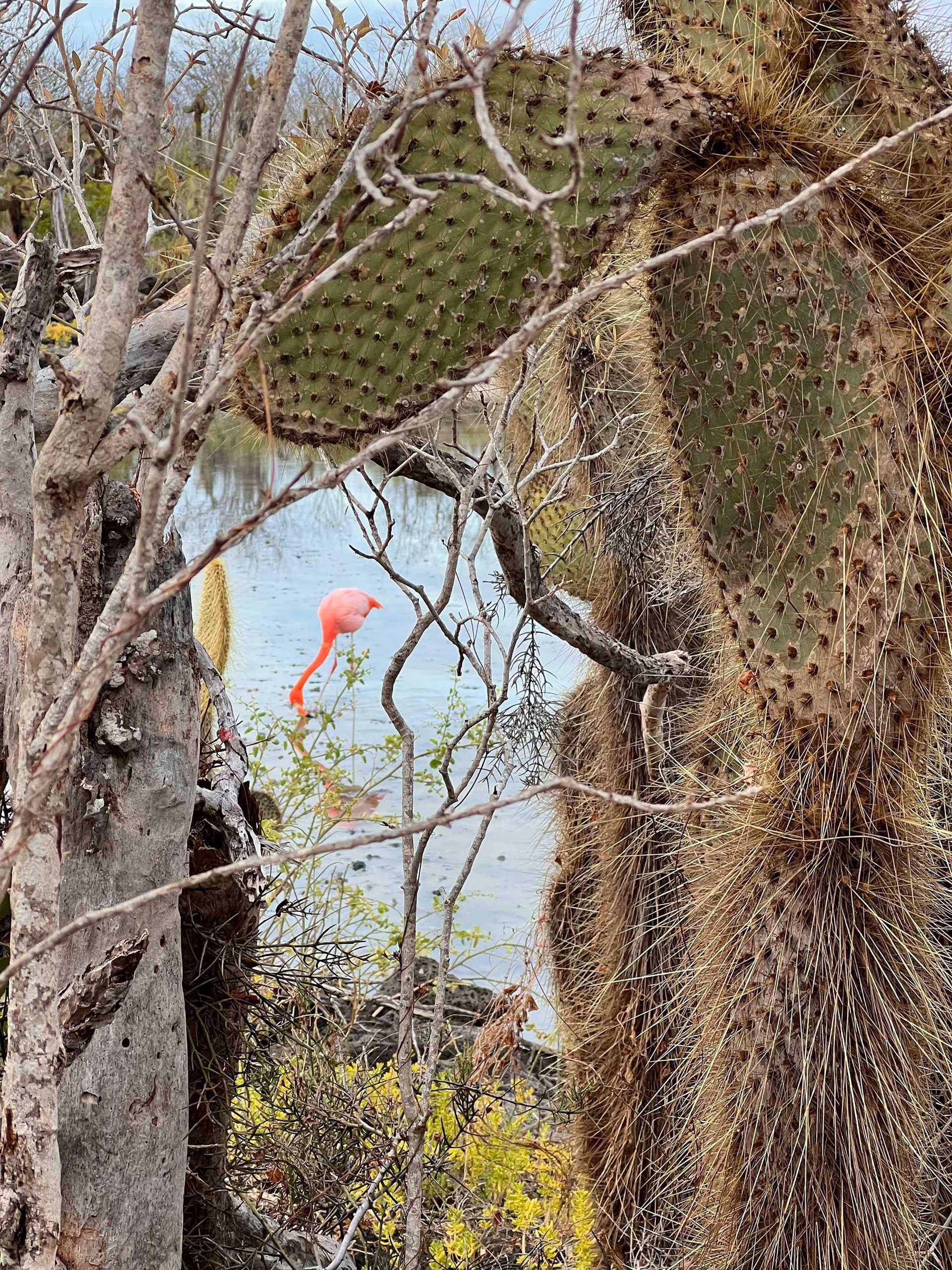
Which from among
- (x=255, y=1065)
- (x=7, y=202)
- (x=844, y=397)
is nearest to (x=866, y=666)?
(x=844, y=397)

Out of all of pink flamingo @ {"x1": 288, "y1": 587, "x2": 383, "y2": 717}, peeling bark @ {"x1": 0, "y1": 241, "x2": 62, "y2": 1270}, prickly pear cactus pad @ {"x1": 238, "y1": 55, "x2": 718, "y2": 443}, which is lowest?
peeling bark @ {"x1": 0, "y1": 241, "x2": 62, "y2": 1270}

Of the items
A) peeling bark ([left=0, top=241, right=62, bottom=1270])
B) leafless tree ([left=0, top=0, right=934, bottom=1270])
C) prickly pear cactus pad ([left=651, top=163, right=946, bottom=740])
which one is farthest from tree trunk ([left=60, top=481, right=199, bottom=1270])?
prickly pear cactus pad ([left=651, top=163, right=946, bottom=740])

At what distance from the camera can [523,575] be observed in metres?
1.84

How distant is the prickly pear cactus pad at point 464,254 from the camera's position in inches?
50.6

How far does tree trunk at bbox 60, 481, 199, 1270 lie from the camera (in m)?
1.06

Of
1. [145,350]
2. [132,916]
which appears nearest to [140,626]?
[132,916]

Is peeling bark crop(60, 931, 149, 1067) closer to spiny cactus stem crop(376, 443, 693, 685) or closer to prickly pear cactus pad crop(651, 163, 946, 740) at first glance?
spiny cactus stem crop(376, 443, 693, 685)

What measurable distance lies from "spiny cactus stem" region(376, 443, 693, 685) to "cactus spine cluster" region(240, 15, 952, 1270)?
199mm

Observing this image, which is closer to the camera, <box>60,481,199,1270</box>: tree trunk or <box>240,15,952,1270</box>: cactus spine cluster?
<box>60,481,199,1270</box>: tree trunk

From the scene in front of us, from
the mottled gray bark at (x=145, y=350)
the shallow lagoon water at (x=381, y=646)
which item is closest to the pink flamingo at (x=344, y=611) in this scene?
the shallow lagoon water at (x=381, y=646)

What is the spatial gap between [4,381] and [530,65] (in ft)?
2.19

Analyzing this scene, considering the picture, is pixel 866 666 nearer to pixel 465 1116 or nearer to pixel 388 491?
pixel 465 1116

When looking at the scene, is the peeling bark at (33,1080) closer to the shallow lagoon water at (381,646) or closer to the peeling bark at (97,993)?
the peeling bark at (97,993)

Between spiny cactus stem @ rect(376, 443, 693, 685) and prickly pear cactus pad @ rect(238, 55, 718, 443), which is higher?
prickly pear cactus pad @ rect(238, 55, 718, 443)
